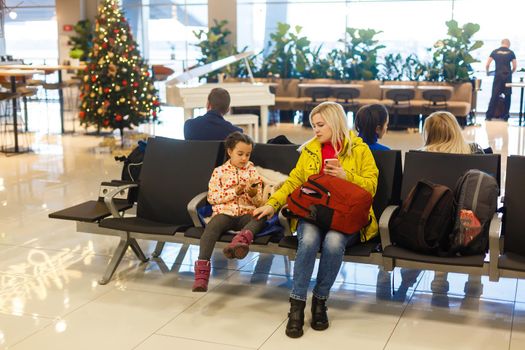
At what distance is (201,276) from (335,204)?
2.93ft

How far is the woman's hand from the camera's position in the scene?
13.7 feet

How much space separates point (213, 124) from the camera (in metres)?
5.59

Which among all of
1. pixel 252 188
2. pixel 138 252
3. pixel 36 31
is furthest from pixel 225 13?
pixel 252 188

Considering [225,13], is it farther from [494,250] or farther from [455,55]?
[494,250]

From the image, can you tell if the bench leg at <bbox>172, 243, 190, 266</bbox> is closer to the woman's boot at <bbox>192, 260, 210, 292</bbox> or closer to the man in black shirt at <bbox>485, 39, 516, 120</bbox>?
the woman's boot at <bbox>192, 260, 210, 292</bbox>

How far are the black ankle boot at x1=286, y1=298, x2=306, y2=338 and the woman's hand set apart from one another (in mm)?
587

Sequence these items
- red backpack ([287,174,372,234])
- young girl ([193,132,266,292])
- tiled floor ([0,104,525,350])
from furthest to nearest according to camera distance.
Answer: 1. young girl ([193,132,266,292])
2. red backpack ([287,174,372,234])
3. tiled floor ([0,104,525,350])

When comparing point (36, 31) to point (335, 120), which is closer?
point (335, 120)

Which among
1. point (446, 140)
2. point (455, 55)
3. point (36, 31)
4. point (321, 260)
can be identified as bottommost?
point (321, 260)

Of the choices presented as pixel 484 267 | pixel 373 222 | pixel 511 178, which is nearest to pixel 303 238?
pixel 373 222

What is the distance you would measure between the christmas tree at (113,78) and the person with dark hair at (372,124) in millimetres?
6531

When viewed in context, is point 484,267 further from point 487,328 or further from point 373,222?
point 373,222

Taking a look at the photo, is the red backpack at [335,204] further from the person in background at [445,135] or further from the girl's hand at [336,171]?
the person in background at [445,135]

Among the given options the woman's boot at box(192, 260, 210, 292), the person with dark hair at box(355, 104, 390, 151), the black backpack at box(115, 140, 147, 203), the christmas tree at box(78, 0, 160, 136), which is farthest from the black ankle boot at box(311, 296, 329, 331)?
the christmas tree at box(78, 0, 160, 136)
